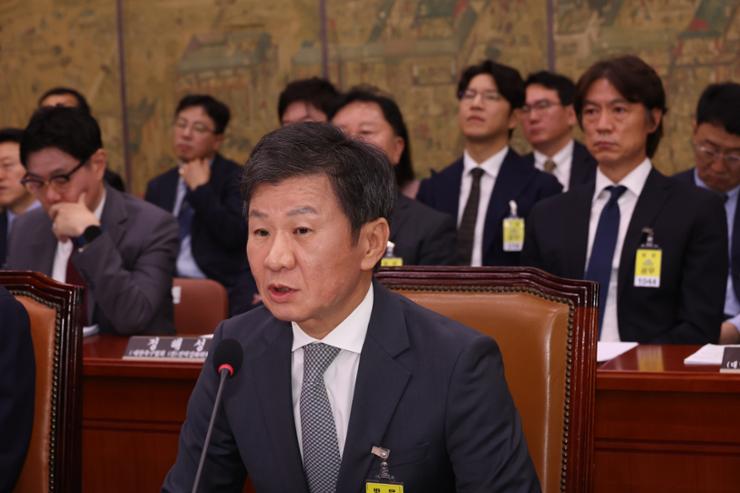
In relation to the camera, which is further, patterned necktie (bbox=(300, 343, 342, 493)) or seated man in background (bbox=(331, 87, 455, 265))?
seated man in background (bbox=(331, 87, 455, 265))

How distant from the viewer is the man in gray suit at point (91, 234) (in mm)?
3223

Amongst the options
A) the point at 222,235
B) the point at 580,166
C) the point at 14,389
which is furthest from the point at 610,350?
the point at 222,235

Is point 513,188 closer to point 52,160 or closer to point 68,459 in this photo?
point 52,160

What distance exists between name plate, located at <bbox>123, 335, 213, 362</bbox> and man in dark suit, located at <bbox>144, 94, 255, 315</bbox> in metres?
1.82

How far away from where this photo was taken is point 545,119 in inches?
211

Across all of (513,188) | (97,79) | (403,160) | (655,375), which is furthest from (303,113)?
(655,375)

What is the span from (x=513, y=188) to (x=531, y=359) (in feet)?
8.10

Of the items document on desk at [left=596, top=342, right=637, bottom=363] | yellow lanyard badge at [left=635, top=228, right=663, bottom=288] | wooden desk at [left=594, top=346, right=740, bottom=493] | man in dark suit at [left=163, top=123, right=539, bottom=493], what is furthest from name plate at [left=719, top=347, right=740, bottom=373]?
man in dark suit at [left=163, top=123, right=539, bottom=493]

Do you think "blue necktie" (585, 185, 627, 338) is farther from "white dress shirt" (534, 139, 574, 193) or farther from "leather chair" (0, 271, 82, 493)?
"white dress shirt" (534, 139, 574, 193)

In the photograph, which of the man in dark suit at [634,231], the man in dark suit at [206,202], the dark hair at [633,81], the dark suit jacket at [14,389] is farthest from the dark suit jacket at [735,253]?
the dark suit jacket at [14,389]

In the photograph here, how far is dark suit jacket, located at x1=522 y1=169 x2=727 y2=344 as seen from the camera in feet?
10.3

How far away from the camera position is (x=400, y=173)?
4.31 m

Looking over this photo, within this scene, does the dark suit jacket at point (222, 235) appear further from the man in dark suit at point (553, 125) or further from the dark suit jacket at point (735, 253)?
the dark suit jacket at point (735, 253)

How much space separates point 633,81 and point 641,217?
0.50 meters
